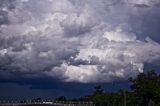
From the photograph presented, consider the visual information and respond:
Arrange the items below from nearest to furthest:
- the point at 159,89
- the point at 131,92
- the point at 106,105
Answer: the point at 159,89, the point at 131,92, the point at 106,105

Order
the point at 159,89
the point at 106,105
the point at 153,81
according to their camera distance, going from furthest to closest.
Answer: the point at 106,105 → the point at 153,81 → the point at 159,89

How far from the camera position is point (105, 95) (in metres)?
186

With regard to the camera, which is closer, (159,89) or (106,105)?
(159,89)

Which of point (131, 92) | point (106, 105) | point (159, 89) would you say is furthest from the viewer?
point (106, 105)

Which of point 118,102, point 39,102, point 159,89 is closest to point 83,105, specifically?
point 118,102

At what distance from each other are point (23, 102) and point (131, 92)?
45.2 m

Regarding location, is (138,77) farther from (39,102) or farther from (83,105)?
(39,102)

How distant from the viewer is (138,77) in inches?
6102

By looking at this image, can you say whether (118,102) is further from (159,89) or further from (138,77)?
(159,89)

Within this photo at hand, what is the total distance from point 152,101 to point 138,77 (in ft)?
49.2

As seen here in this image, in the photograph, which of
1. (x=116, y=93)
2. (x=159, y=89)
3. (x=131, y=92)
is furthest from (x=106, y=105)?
(x=159, y=89)

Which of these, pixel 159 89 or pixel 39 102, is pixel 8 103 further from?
pixel 159 89

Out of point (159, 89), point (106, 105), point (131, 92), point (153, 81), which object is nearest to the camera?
point (159, 89)

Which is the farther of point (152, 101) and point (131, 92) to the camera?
point (131, 92)
